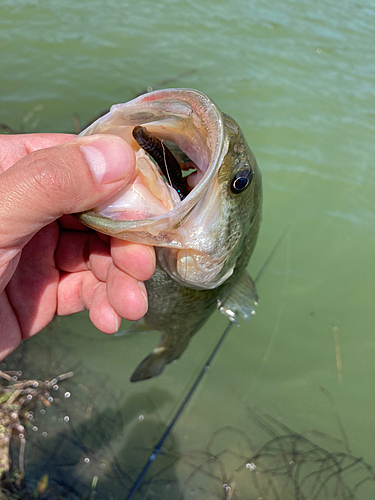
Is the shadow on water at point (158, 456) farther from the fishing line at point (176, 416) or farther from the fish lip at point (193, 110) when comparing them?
the fish lip at point (193, 110)

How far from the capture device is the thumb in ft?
4.42

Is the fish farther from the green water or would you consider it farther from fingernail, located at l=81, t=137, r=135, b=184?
the green water

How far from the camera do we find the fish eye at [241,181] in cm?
165

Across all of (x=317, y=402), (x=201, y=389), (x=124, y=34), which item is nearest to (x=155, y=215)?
(x=201, y=389)

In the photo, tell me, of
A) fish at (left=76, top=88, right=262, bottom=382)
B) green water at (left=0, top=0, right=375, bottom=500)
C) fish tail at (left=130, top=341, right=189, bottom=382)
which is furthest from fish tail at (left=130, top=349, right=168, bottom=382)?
fish at (left=76, top=88, right=262, bottom=382)

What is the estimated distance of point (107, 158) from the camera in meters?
1.43

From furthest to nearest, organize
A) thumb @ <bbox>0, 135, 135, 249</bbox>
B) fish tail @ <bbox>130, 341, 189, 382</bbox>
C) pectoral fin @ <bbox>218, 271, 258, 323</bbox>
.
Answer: fish tail @ <bbox>130, 341, 189, 382</bbox>, pectoral fin @ <bbox>218, 271, 258, 323</bbox>, thumb @ <bbox>0, 135, 135, 249</bbox>

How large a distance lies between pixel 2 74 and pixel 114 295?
505 cm

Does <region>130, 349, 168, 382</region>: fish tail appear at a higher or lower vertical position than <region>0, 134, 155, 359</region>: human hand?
lower

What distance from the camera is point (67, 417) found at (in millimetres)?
3014

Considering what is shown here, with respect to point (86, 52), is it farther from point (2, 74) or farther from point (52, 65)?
point (2, 74)

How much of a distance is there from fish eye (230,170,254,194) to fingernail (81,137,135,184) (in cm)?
47

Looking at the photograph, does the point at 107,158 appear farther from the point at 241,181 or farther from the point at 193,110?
the point at 241,181

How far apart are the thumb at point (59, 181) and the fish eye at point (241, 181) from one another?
456mm
